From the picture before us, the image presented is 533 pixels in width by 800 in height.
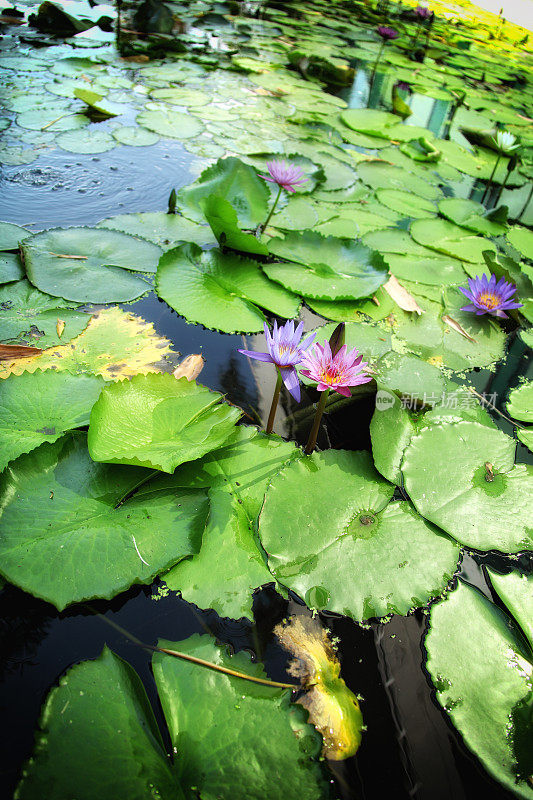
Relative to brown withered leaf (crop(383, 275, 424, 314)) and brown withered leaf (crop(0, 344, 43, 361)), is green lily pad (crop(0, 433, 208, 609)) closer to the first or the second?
brown withered leaf (crop(0, 344, 43, 361))

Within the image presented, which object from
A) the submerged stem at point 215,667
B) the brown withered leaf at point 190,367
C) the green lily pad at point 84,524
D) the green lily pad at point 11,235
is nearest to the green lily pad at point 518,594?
the submerged stem at point 215,667

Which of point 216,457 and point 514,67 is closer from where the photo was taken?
point 216,457

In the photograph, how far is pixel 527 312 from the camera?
2.44 meters

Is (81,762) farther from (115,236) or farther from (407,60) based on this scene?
(407,60)

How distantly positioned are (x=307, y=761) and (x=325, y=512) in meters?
0.60

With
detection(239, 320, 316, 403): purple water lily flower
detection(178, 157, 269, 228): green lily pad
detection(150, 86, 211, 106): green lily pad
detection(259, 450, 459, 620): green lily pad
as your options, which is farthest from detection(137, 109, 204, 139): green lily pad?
detection(259, 450, 459, 620): green lily pad

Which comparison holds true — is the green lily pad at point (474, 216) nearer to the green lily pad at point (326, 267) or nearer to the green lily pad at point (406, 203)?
the green lily pad at point (406, 203)

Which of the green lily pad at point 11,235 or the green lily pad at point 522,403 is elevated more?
the green lily pad at point 522,403

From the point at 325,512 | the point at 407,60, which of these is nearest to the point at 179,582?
the point at 325,512

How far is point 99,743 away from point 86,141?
347 centimetres

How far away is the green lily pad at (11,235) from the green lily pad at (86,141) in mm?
1125

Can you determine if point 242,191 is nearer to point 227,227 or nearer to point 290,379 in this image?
point 227,227

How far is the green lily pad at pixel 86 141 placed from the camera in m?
3.06

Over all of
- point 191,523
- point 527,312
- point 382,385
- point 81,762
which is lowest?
point 81,762
